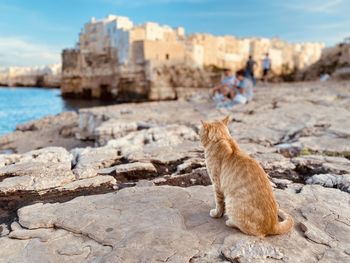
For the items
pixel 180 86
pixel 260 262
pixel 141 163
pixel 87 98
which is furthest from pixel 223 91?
pixel 87 98

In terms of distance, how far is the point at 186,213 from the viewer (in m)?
2.83

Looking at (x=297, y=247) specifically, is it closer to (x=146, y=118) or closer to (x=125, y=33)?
(x=146, y=118)

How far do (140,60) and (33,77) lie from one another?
197 ft

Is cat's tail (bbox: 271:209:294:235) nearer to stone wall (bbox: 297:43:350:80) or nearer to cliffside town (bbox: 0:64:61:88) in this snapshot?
stone wall (bbox: 297:43:350:80)

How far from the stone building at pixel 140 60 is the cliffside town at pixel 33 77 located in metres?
38.8

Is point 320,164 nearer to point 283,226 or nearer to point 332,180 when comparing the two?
point 332,180

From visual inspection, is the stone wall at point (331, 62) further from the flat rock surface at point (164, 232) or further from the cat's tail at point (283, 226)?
the cat's tail at point (283, 226)

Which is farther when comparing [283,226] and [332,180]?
[332,180]

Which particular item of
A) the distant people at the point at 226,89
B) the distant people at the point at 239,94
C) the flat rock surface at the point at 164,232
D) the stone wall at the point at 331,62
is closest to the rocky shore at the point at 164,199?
the flat rock surface at the point at 164,232

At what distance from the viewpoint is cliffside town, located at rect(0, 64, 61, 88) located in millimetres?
75188

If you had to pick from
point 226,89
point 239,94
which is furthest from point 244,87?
point 226,89

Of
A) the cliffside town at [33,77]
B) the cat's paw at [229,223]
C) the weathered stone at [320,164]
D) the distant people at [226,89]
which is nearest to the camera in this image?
the cat's paw at [229,223]

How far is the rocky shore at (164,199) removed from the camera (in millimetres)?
2279

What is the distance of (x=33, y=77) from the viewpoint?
8094 centimetres
